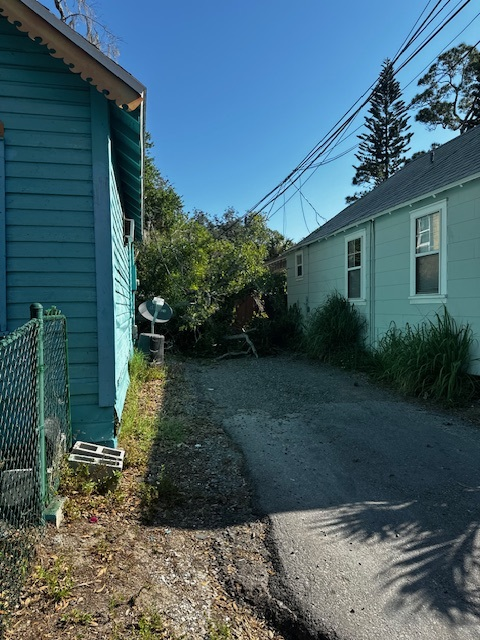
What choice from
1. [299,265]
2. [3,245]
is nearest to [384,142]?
[299,265]

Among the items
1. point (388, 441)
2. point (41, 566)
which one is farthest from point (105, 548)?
point (388, 441)

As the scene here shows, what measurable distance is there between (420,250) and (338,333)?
2.95 m

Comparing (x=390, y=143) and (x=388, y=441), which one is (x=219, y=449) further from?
(x=390, y=143)

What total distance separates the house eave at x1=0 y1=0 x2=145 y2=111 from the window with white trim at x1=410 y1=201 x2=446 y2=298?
191 inches

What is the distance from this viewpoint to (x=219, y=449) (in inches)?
166

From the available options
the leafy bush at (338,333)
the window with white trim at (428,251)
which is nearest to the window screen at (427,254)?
the window with white trim at (428,251)

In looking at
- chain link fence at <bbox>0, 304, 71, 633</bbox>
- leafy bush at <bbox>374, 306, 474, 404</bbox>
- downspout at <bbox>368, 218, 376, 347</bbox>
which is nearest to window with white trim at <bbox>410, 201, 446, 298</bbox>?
leafy bush at <bbox>374, 306, 474, 404</bbox>

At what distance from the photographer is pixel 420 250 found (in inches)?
266

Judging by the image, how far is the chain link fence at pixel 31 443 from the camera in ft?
7.42

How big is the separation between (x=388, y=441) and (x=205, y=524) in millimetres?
2212

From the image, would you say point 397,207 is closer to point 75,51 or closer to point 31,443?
point 75,51

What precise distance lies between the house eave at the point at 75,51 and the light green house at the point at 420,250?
419cm

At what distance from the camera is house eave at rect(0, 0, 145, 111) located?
10.3ft

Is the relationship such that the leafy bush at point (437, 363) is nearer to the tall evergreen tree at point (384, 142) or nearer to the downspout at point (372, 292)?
the downspout at point (372, 292)
